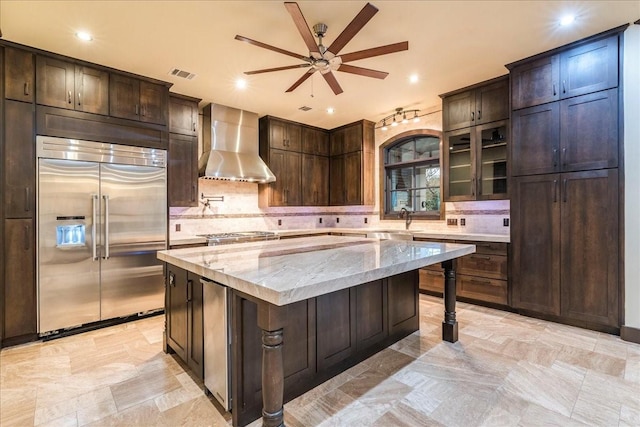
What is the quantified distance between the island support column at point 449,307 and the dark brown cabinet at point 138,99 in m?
3.63

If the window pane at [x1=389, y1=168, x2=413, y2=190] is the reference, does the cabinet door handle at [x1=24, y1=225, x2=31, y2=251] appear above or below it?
below

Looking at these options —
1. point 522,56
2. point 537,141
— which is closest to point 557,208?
point 537,141

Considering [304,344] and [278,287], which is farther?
[304,344]

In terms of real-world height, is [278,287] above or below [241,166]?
below

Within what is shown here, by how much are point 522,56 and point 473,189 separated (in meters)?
1.57

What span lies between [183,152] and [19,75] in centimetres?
167

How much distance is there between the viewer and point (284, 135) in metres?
5.35

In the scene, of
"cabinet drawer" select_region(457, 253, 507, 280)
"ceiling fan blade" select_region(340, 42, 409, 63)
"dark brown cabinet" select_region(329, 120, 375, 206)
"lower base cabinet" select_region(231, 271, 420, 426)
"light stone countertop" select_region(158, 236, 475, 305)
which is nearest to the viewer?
"light stone countertop" select_region(158, 236, 475, 305)

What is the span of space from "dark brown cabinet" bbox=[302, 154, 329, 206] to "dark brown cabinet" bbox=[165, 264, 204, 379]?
3366 mm

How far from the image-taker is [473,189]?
158 inches

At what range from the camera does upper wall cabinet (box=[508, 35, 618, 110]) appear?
9.37ft

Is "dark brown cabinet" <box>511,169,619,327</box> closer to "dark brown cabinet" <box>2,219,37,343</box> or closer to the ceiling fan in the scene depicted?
the ceiling fan

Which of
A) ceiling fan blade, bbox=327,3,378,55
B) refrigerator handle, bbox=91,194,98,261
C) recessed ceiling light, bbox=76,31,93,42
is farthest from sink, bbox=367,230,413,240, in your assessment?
recessed ceiling light, bbox=76,31,93,42

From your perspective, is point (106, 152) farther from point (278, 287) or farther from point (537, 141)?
point (537, 141)
